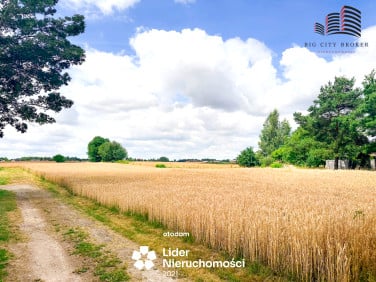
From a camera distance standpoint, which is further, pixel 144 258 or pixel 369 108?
pixel 369 108

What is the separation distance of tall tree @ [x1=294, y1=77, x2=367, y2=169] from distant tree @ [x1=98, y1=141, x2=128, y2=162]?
96.2 meters

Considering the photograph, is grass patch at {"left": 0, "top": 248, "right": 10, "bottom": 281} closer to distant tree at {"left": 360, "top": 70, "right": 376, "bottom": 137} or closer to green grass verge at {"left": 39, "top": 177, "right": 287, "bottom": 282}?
green grass verge at {"left": 39, "top": 177, "right": 287, "bottom": 282}

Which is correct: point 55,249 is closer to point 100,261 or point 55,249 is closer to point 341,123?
point 100,261

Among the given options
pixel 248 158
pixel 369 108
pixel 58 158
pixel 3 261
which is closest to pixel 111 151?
pixel 58 158

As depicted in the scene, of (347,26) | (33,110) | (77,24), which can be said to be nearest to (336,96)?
(347,26)

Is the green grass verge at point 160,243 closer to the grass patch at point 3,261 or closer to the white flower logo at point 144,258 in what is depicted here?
the white flower logo at point 144,258

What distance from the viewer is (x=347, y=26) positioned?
21781 millimetres

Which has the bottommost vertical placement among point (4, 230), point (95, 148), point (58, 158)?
A: point (4, 230)

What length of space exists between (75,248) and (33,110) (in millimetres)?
17169

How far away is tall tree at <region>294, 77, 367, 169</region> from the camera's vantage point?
171ft

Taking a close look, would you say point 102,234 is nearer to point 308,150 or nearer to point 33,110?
point 33,110

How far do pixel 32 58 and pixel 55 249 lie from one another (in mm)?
16937

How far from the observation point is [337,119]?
2067 inches

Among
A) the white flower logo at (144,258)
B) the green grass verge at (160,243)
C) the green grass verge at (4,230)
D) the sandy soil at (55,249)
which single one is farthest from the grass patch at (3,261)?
the white flower logo at (144,258)
